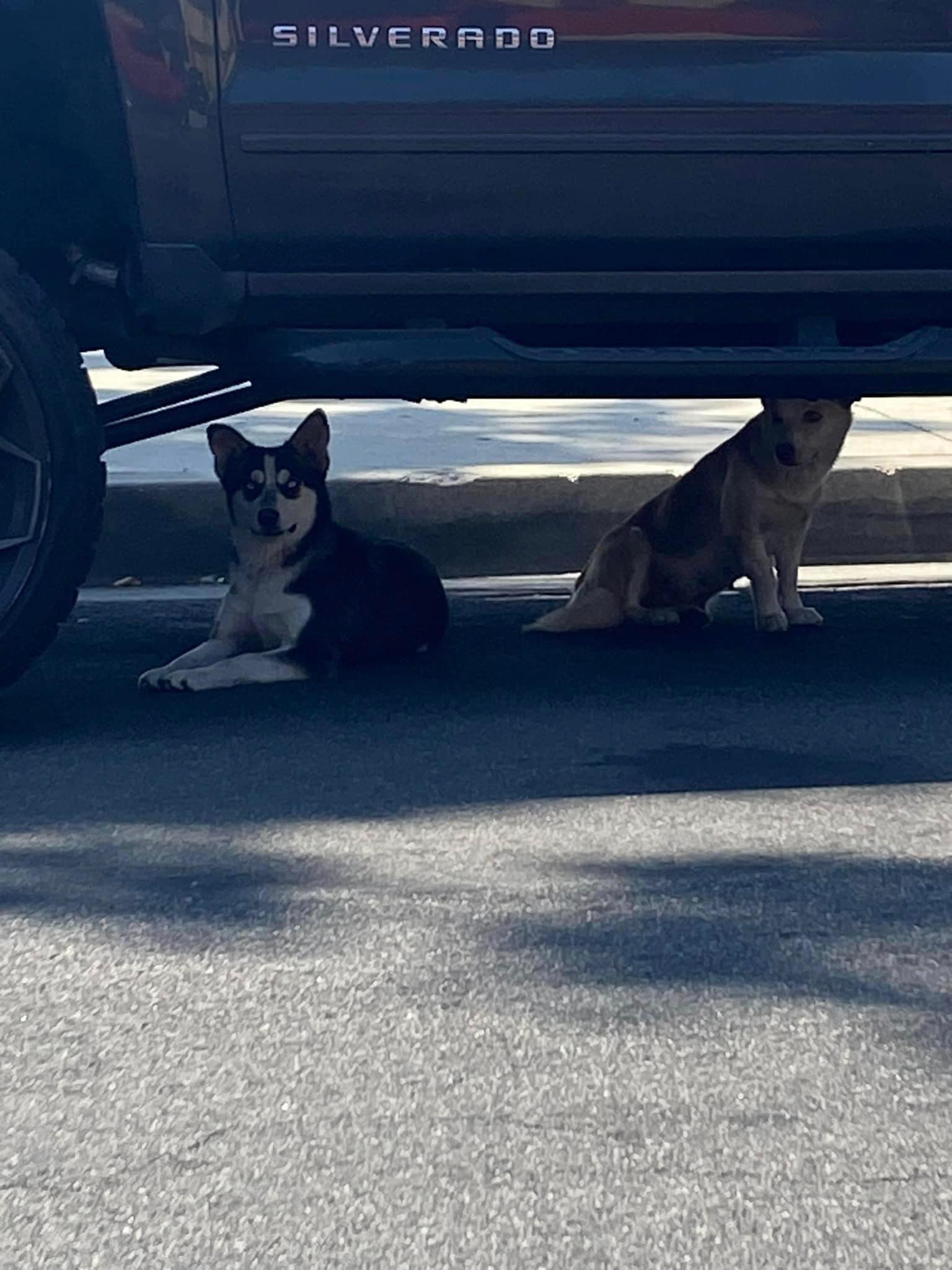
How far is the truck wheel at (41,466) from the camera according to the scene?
4520 mm

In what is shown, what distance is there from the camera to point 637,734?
15.0 ft

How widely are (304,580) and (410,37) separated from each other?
1.76 metres

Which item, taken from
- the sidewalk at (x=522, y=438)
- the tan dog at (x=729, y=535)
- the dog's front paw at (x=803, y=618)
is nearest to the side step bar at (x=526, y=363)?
the tan dog at (x=729, y=535)

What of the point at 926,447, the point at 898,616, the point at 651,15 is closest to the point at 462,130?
the point at 651,15

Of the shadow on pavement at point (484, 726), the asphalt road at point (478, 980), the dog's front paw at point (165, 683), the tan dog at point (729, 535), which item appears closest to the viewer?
the asphalt road at point (478, 980)

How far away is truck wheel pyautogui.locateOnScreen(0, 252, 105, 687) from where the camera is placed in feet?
14.8

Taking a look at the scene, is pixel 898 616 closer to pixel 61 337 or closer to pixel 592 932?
pixel 61 337

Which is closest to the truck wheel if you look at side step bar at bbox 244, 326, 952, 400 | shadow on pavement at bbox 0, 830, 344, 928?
side step bar at bbox 244, 326, 952, 400

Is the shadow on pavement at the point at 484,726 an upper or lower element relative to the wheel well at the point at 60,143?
lower

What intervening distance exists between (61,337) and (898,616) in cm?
267

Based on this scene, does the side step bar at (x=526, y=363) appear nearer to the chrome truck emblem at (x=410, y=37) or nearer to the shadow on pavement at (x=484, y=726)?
the chrome truck emblem at (x=410, y=37)

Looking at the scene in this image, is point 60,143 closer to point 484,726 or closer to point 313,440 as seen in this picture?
point 313,440

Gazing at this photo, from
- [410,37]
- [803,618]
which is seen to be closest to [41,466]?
[410,37]

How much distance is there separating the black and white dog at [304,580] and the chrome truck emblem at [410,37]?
1523mm
